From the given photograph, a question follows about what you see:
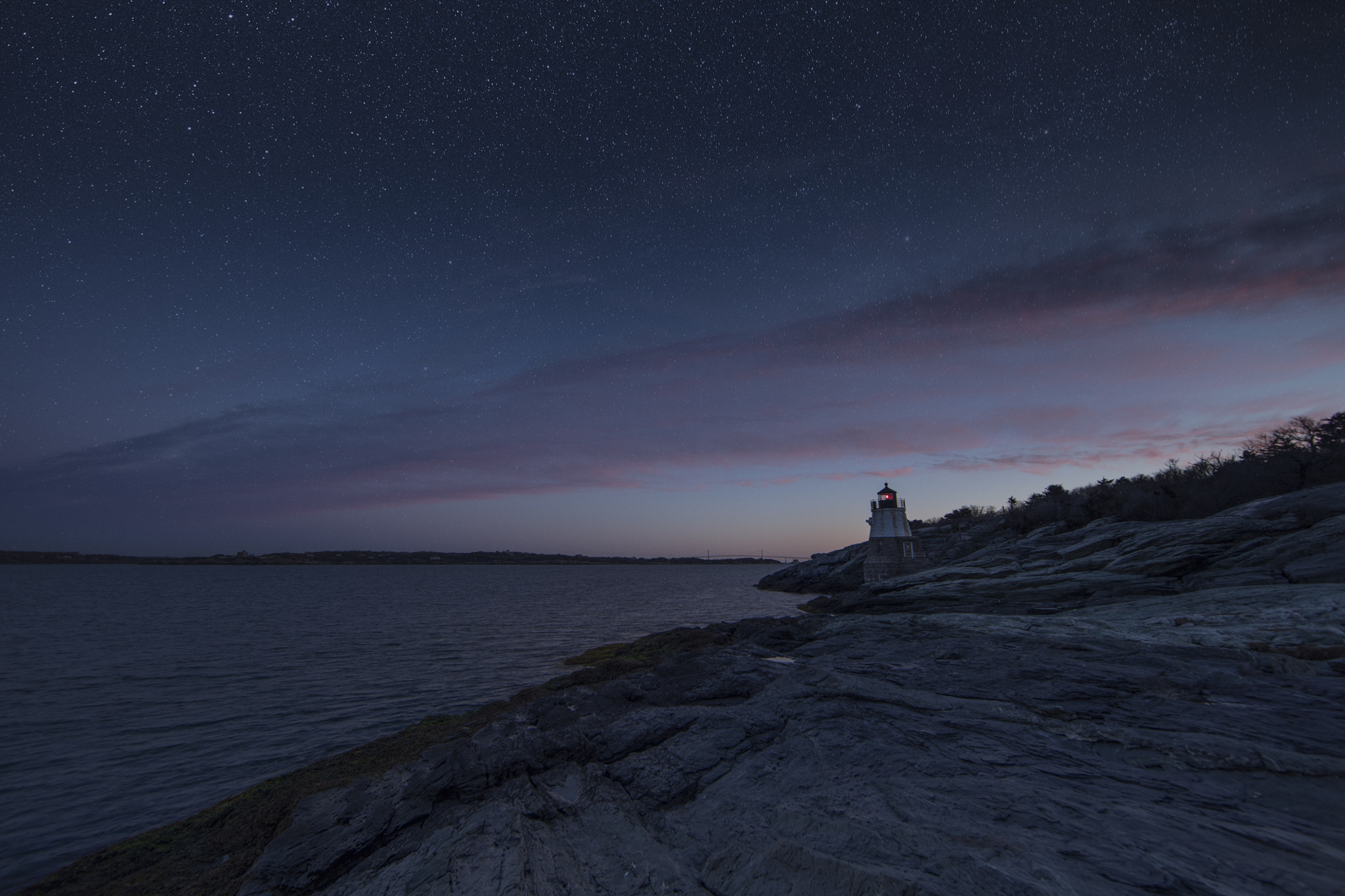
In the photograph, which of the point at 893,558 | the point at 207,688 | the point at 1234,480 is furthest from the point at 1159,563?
the point at 893,558

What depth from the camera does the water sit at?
1341 cm

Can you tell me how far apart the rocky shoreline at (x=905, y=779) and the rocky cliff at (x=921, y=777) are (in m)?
0.05

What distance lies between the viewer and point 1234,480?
30.4m

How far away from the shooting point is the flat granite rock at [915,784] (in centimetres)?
543

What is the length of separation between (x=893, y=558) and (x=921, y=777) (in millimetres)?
58914

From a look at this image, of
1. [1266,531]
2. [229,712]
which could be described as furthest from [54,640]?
[1266,531]

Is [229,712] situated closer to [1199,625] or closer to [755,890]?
[755,890]

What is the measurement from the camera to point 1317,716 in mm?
8125

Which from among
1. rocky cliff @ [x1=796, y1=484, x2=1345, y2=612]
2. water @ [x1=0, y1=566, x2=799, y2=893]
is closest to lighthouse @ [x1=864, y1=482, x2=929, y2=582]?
water @ [x1=0, y1=566, x2=799, y2=893]

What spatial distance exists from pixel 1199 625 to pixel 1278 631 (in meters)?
1.92

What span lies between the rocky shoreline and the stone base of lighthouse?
4389 cm

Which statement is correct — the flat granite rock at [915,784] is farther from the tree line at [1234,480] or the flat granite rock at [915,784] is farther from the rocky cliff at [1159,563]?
the tree line at [1234,480]

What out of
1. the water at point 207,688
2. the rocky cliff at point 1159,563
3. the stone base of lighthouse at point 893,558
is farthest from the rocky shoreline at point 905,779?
the stone base of lighthouse at point 893,558

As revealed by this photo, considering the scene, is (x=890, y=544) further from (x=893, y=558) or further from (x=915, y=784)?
(x=915, y=784)
